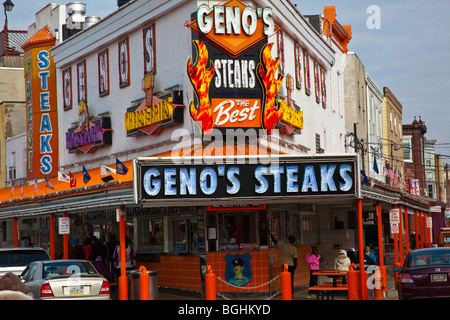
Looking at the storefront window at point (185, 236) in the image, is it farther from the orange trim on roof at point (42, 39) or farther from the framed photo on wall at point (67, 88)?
the orange trim on roof at point (42, 39)

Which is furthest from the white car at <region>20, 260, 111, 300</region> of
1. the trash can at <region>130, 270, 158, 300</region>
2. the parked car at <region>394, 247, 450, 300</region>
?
the parked car at <region>394, 247, 450, 300</region>

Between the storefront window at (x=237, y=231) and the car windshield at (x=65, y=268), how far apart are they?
5874 mm

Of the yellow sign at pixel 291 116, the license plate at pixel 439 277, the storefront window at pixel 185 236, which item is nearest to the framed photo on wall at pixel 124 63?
the yellow sign at pixel 291 116

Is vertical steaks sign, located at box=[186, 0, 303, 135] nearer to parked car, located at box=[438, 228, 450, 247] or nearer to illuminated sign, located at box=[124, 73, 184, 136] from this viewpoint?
illuminated sign, located at box=[124, 73, 184, 136]

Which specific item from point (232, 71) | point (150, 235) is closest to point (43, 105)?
point (150, 235)

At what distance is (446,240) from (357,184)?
73.5 ft

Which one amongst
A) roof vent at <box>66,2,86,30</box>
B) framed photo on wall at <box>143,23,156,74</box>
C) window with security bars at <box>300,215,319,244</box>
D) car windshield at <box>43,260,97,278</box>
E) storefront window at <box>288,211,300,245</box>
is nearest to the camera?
car windshield at <box>43,260,97,278</box>

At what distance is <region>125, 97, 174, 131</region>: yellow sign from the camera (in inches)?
984

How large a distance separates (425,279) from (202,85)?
10170mm

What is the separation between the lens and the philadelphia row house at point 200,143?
20.9 m

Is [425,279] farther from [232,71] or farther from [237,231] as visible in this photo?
[232,71]

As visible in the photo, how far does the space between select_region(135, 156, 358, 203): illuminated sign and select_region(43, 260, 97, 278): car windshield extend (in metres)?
2.89
